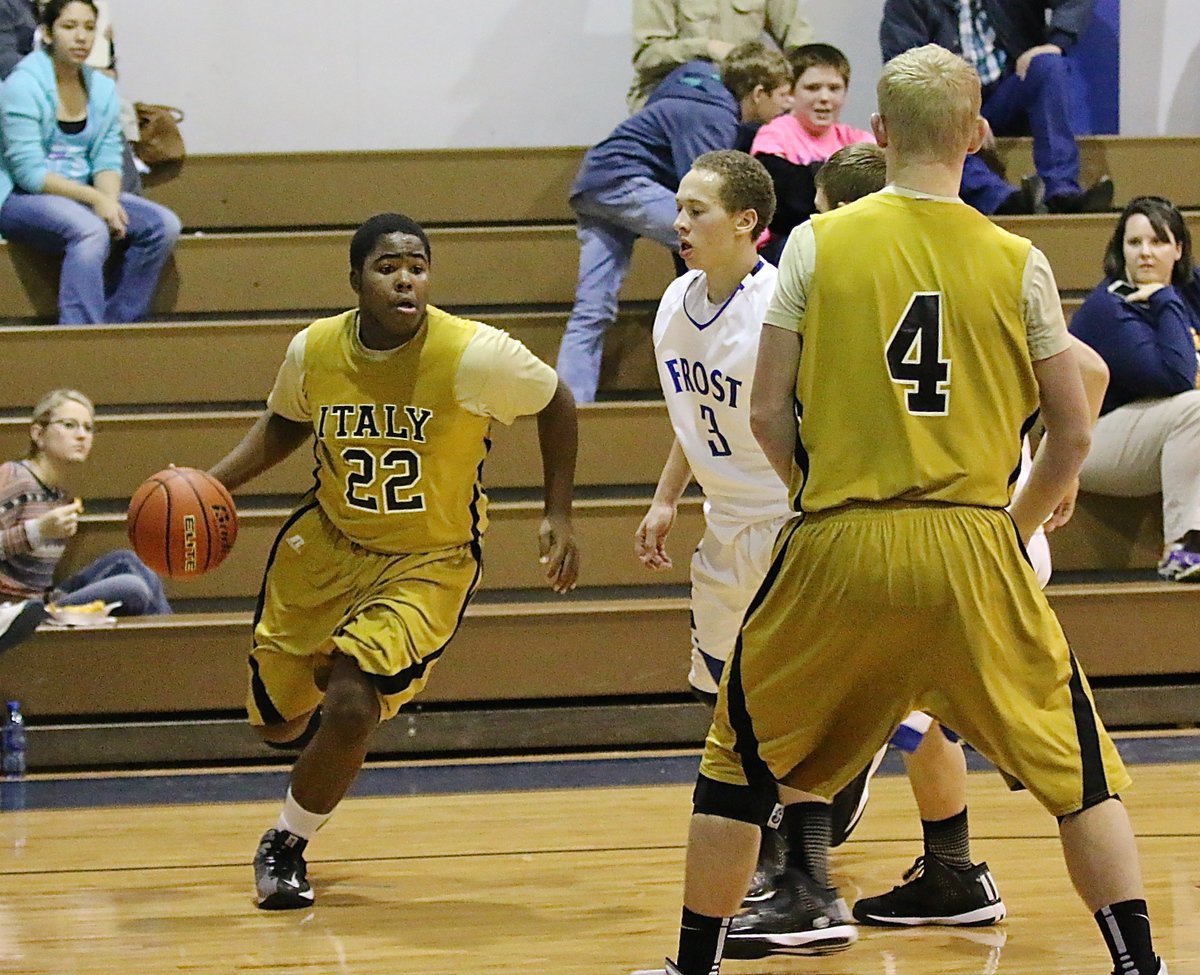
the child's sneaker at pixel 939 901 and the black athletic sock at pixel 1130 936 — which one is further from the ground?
the black athletic sock at pixel 1130 936

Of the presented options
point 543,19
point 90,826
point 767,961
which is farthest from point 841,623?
point 543,19

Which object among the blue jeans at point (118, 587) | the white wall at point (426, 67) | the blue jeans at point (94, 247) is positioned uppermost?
the white wall at point (426, 67)

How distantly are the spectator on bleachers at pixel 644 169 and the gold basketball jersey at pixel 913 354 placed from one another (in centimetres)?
378

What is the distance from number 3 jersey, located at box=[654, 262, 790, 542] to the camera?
3.72m

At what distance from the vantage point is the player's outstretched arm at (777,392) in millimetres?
2725

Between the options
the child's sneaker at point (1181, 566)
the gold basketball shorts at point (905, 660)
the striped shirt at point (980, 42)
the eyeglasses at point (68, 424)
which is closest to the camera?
the gold basketball shorts at point (905, 660)

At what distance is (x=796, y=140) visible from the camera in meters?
6.46

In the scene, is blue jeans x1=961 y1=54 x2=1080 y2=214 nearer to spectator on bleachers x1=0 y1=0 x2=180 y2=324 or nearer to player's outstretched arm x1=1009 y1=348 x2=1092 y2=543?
spectator on bleachers x1=0 y1=0 x2=180 y2=324

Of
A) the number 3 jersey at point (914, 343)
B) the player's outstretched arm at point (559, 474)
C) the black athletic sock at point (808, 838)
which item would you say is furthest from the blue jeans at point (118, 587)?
the number 3 jersey at point (914, 343)

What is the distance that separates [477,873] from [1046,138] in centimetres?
447

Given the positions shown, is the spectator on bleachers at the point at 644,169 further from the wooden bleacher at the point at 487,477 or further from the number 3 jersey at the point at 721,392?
the number 3 jersey at the point at 721,392

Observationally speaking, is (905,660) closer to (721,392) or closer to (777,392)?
(777,392)

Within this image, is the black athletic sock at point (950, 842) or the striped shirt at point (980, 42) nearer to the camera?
the black athletic sock at point (950, 842)

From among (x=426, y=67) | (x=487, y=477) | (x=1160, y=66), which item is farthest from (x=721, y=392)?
(x=1160, y=66)
